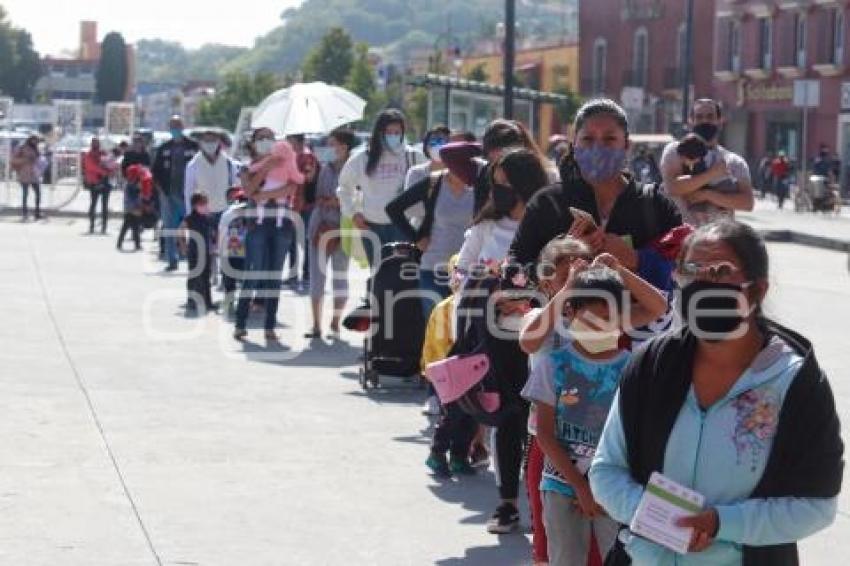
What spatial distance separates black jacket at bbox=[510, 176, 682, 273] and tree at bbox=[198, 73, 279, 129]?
9995 cm

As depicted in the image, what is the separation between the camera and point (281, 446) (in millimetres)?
9797

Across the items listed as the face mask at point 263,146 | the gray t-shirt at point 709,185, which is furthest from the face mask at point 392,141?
the gray t-shirt at point 709,185

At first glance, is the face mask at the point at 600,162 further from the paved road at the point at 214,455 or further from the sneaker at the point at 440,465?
the sneaker at the point at 440,465

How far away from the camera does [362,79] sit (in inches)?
3634

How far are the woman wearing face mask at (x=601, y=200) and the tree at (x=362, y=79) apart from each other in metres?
84.0

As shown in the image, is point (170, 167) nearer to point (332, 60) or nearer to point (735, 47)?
point (735, 47)

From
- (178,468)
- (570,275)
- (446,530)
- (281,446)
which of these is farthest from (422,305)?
(570,275)

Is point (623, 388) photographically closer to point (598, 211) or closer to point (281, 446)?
point (598, 211)

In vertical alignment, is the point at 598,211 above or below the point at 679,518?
above

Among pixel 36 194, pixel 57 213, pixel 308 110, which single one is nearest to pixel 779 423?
pixel 308 110

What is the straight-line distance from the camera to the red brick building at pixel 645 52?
224 feet

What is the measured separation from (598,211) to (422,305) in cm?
499

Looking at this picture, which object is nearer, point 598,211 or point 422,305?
point 598,211

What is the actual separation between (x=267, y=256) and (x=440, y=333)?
544cm
